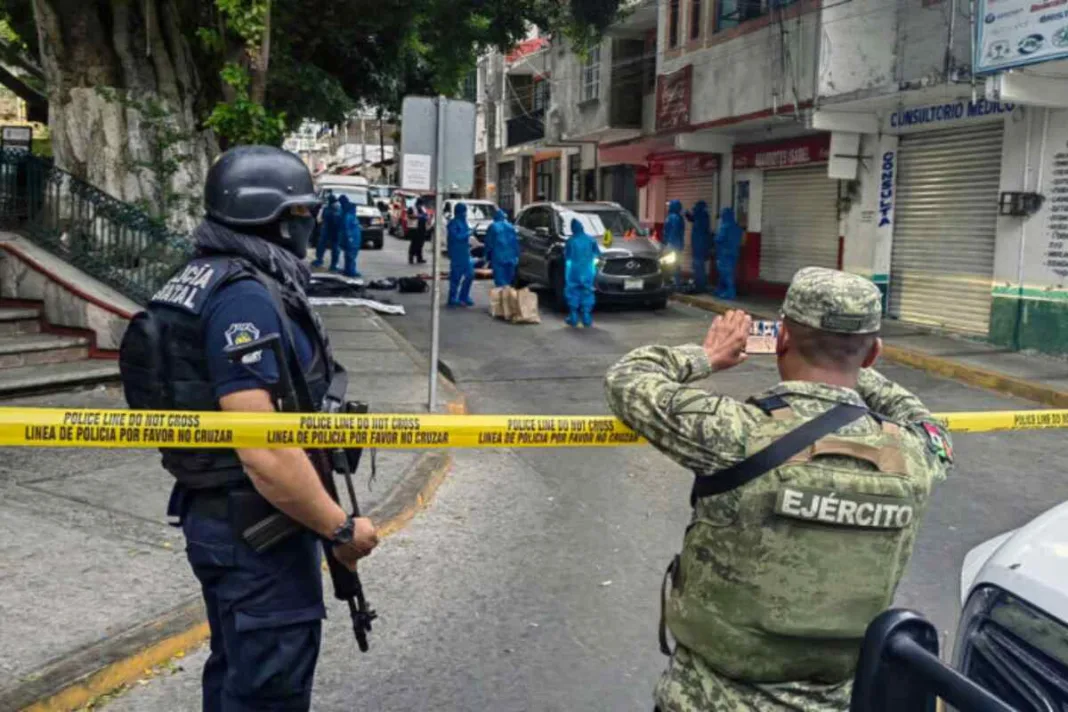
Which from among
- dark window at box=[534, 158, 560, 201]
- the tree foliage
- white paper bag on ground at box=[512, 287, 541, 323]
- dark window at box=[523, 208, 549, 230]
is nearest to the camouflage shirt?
the tree foliage

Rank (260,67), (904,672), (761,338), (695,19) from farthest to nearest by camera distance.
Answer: (695,19) → (260,67) → (761,338) → (904,672)

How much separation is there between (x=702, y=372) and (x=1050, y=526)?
0.97 meters

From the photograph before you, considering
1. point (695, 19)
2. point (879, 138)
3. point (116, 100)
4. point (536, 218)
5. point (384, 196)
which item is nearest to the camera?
point (116, 100)

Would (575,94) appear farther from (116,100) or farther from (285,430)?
(285,430)

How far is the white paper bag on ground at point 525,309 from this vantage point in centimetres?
1468

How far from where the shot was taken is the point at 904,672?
1412mm

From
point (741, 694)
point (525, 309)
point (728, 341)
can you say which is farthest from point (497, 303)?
point (741, 694)

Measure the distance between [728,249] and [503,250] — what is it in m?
4.34

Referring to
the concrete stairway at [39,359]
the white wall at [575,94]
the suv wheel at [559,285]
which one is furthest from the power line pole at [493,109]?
the concrete stairway at [39,359]

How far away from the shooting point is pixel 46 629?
397 centimetres

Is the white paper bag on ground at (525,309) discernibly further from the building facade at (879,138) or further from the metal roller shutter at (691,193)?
the metal roller shutter at (691,193)

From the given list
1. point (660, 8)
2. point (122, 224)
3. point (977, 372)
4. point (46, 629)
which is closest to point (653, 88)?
point (660, 8)

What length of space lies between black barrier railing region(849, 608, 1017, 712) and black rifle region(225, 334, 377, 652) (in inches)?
59.9

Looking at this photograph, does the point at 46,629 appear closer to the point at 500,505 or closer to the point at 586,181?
the point at 500,505
